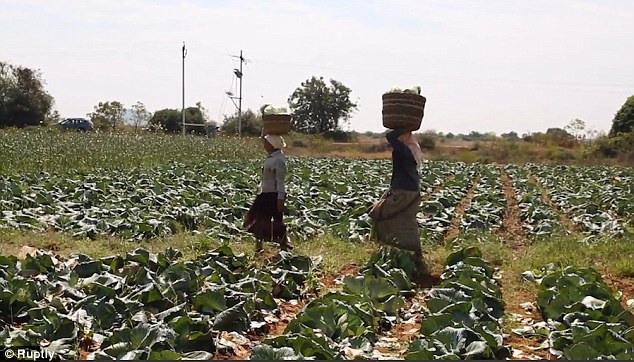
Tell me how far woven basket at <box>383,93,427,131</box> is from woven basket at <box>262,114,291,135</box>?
3.85 feet

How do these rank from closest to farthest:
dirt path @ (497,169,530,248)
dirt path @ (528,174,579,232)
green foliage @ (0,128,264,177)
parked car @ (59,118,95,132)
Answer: dirt path @ (497,169,530,248) → dirt path @ (528,174,579,232) → green foliage @ (0,128,264,177) → parked car @ (59,118,95,132)

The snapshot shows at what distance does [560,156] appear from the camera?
38812 millimetres

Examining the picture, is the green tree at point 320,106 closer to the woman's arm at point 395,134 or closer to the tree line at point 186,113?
the tree line at point 186,113

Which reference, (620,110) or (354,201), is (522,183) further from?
(620,110)

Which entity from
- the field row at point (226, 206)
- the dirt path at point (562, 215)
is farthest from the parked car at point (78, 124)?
Answer: the dirt path at point (562, 215)

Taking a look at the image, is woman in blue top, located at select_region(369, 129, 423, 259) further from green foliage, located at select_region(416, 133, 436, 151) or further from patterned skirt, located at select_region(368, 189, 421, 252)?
green foliage, located at select_region(416, 133, 436, 151)

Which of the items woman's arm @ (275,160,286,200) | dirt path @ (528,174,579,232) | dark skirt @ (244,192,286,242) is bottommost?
dirt path @ (528,174,579,232)

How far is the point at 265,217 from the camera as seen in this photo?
7.54 metres

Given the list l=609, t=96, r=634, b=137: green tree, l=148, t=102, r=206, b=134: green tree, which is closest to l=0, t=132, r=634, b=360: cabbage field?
l=609, t=96, r=634, b=137: green tree

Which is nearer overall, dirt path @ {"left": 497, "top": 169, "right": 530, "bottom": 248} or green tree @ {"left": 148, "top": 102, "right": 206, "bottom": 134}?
dirt path @ {"left": 497, "top": 169, "right": 530, "bottom": 248}

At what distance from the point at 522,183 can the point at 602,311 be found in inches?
623

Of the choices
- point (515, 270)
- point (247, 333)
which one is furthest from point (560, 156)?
point (247, 333)

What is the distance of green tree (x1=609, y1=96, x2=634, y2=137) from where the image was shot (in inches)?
1565

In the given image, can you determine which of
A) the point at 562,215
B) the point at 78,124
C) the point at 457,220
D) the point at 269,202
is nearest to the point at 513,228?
the point at 457,220
